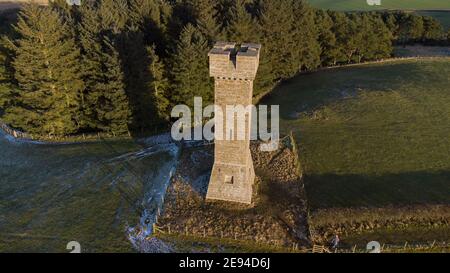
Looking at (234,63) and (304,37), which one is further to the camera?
(304,37)

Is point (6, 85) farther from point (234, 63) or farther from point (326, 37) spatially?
point (326, 37)

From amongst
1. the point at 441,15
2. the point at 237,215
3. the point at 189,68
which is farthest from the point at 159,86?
the point at 441,15

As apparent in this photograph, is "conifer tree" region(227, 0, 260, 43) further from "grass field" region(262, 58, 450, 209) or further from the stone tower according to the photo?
the stone tower

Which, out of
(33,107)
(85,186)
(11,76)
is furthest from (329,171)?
(11,76)

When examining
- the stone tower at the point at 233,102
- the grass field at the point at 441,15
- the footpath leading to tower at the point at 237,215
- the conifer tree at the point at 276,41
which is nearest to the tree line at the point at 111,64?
the conifer tree at the point at 276,41

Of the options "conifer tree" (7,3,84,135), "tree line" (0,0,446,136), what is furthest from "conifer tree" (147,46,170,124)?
"conifer tree" (7,3,84,135)

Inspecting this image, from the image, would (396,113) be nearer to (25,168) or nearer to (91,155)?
(91,155)
